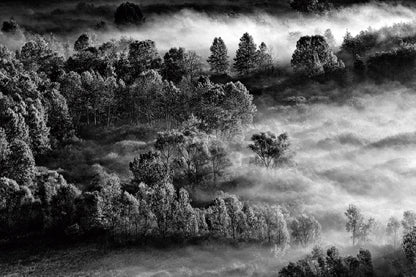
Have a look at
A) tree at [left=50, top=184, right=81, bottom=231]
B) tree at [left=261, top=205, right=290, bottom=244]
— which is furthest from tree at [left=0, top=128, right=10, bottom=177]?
tree at [left=261, top=205, right=290, bottom=244]

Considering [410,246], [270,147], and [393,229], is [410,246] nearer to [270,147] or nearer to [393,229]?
[393,229]

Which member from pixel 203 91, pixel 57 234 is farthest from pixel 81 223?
pixel 203 91

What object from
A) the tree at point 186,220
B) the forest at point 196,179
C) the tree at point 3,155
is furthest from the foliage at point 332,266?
the tree at point 3,155

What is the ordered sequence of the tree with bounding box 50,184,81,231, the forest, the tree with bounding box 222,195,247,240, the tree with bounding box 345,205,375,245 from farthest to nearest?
the tree with bounding box 50,184,81,231, the tree with bounding box 345,205,375,245, the tree with bounding box 222,195,247,240, the forest

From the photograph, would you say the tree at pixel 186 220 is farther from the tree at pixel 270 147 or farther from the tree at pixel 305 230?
the tree at pixel 270 147

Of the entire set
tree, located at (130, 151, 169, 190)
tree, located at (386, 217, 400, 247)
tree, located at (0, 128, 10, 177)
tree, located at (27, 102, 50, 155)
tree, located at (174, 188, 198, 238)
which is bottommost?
tree, located at (386, 217, 400, 247)

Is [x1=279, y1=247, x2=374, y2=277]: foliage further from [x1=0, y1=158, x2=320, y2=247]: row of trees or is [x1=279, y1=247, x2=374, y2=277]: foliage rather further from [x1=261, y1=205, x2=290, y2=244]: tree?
[x1=0, y1=158, x2=320, y2=247]: row of trees
